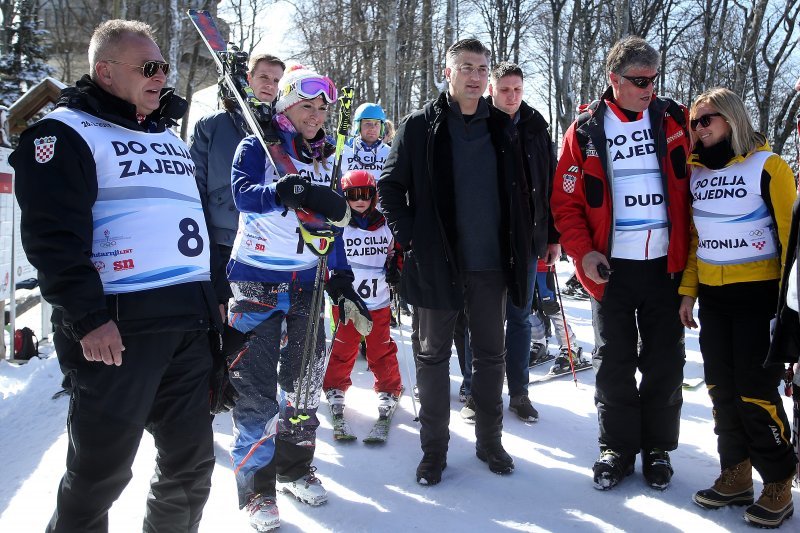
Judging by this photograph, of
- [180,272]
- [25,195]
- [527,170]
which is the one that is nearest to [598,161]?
[527,170]

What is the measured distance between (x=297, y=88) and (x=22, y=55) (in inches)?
713

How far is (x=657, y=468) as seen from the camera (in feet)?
10.1

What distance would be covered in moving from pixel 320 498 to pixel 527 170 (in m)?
2.11

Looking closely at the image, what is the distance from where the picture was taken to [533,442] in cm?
371

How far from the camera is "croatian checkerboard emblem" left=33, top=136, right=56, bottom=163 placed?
1.83m

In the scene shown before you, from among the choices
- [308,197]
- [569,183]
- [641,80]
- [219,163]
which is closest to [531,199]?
[569,183]

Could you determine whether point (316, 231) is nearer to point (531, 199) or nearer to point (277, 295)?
point (277, 295)

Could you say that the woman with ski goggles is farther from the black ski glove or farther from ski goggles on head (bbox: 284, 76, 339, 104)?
the black ski glove

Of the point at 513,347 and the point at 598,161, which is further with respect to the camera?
the point at 513,347

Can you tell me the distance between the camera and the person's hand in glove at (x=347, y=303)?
3.10m

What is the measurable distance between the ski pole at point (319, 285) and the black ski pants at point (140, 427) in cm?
68

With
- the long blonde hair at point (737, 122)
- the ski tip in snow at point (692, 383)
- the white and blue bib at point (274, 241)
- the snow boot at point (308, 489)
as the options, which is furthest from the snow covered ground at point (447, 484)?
Result: the long blonde hair at point (737, 122)

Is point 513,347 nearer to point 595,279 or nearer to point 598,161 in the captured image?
point 595,279

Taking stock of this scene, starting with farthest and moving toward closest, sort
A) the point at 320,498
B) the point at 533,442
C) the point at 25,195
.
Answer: the point at 533,442 < the point at 320,498 < the point at 25,195
